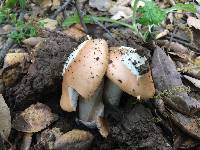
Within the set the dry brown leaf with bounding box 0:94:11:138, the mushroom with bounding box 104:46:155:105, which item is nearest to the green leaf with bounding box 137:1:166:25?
the mushroom with bounding box 104:46:155:105

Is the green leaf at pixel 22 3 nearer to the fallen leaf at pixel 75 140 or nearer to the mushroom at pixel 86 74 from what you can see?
the mushroom at pixel 86 74

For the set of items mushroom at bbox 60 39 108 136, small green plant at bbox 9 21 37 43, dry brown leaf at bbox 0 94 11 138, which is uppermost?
mushroom at bbox 60 39 108 136

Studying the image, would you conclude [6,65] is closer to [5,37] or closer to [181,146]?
[5,37]

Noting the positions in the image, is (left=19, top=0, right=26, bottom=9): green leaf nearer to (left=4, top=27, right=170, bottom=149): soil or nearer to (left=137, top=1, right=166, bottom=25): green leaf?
(left=4, top=27, right=170, bottom=149): soil

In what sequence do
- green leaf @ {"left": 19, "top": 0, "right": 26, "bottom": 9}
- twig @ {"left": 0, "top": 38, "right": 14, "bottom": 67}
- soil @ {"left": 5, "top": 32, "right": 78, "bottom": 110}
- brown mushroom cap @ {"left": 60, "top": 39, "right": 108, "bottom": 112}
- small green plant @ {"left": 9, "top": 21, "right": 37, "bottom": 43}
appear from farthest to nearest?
1. green leaf @ {"left": 19, "top": 0, "right": 26, "bottom": 9}
2. small green plant @ {"left": 9, "top": 21, "right": 37, "bottom": 43}
3. twig @ {"left": 0, "top": 38, "right": 14, "bottom": 67}
4. soil @ {"left": 5, "top": 32, "right": 78, "bottom": 110}
5. brown mushroom cap @ {"left": 60, "top": 39, "right": 108, "bottom": 112}

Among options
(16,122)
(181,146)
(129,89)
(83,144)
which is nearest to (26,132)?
(16,122)
